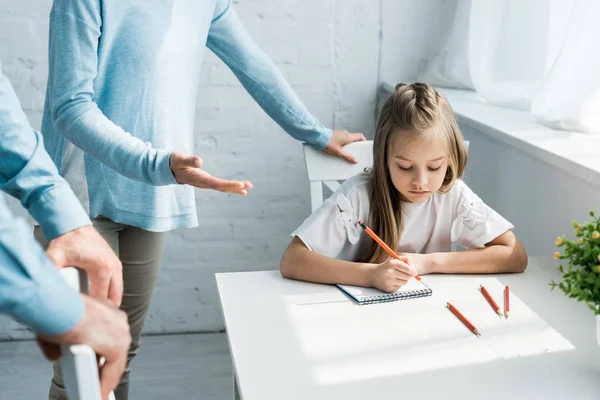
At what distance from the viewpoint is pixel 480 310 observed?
53.1 inches

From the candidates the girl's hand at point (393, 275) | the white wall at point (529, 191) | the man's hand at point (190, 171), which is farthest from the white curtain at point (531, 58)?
the man's hand at point (190, 171)

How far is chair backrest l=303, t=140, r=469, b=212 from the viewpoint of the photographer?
1.90 meters

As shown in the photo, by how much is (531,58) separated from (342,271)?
1074mm

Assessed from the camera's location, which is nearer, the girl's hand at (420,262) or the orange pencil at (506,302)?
the orange pencil at (506,302)

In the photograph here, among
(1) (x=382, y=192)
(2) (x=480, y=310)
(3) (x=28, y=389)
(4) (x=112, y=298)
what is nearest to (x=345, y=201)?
(1) (x=382, y=192)

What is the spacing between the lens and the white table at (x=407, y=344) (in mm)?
1057

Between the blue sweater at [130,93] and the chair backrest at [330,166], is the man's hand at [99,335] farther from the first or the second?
the chair backrest at [330,166]

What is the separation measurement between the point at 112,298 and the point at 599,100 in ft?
4.14

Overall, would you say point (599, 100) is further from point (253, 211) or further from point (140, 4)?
point (253, 211)

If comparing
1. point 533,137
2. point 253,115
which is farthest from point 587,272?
point 253,115

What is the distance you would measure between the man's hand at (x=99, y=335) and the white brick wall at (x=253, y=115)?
199cm

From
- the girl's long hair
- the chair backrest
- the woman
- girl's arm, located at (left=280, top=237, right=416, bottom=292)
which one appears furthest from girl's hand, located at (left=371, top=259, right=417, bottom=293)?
the chair backrest

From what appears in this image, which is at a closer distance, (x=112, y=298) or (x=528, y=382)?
(x=112, y=298)

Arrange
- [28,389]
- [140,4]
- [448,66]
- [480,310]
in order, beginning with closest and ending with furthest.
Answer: [480,310] → [140,4] → [28,389] → [448,66]
